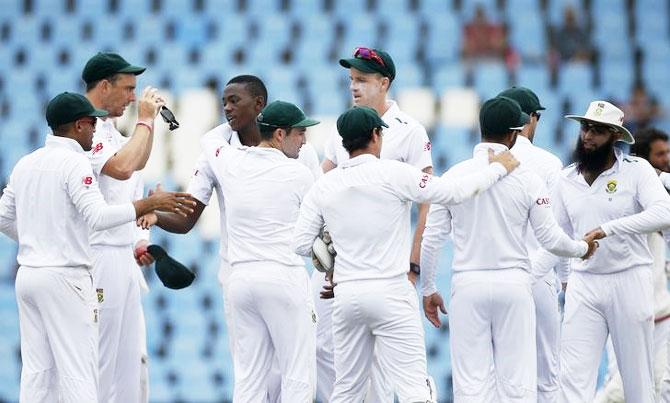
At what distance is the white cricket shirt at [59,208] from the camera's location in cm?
866

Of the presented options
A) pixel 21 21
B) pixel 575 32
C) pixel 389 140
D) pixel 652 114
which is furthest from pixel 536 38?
pixel 389 140

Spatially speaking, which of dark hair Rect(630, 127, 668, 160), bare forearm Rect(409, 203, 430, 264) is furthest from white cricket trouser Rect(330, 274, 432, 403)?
dark hair Rect(630, 127, 668, 160)

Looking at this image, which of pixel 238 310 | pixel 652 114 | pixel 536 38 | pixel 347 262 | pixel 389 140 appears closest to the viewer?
pixel 347 262

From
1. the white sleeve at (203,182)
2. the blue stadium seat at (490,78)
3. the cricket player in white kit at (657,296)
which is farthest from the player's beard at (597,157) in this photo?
the blue stadium seat at (490,78)

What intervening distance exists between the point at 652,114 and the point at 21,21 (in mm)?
8713

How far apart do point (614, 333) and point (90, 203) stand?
3.18m

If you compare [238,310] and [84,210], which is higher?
[84,210]

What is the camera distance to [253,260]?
891 cm

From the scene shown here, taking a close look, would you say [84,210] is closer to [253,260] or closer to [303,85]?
[253,260]

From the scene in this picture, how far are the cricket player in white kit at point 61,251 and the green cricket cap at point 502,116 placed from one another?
5.96ft

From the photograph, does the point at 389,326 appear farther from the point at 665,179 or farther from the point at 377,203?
the point at 665,179

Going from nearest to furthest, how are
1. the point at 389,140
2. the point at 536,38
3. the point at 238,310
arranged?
the point at 238,310 → the point at 389,140 → the point at 536,38

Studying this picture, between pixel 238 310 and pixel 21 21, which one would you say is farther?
pixel 21 21

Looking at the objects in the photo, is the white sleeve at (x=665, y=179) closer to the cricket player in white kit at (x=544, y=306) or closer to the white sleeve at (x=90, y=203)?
the cricket player in white kit at (x=544, y=306)
